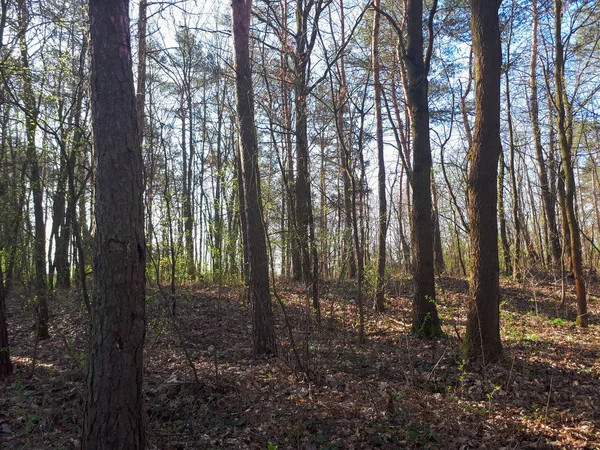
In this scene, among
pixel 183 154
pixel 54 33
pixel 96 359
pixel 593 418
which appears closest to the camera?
pixel 96 359

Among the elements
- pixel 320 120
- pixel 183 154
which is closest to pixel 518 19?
pixel 320 120

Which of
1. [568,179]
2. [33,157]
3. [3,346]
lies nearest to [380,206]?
[568,179]

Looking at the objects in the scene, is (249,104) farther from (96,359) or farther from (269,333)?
(96,359)

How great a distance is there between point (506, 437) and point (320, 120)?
11.5m

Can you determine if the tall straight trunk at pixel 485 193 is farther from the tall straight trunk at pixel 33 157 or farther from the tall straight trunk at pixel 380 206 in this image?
the tall straight trunk at pixel 33 157

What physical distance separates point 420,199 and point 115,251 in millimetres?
5995

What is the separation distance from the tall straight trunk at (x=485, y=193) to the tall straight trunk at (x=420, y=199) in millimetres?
1655

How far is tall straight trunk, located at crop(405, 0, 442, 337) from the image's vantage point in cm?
775

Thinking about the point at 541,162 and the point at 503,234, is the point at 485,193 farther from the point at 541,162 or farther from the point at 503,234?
the point at 541,162

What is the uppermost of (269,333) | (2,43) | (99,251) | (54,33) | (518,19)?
(518,19)

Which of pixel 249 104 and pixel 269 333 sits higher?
pixel 249 104

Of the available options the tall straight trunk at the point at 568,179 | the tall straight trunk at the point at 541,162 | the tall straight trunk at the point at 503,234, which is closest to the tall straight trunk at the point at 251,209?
the tall straight trunk at the point at 568,179

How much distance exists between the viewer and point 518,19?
36.2 ft

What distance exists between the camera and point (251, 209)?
22.5 ft
